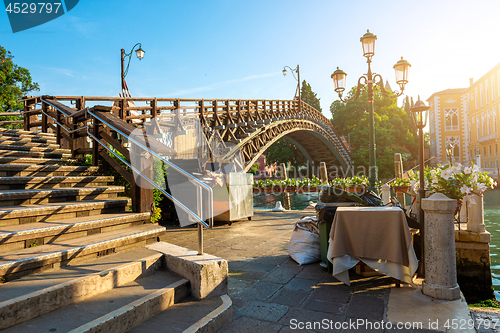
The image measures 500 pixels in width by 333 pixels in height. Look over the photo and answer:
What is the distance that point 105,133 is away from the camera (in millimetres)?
4941

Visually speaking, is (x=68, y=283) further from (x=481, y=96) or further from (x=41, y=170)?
(x=481, y=96)

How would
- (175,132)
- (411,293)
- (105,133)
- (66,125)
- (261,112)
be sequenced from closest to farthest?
1. (411,293)
2. (105,133)
3. (66,125)
4. (175,132)
5. (261,112)

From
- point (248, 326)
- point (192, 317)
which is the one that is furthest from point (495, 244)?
point (192, 317)

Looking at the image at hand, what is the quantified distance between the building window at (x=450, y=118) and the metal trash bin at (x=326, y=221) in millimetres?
54949

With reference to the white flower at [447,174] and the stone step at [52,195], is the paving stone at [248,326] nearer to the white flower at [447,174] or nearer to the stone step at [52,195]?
the stone step at [52,195]

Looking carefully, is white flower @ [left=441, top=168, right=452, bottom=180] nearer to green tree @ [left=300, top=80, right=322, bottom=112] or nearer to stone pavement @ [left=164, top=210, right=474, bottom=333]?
stone pavement @ [left=164, top=210, right=474, bottom=333]

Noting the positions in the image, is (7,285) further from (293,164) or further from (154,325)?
(293,164)

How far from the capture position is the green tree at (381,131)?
37750mm

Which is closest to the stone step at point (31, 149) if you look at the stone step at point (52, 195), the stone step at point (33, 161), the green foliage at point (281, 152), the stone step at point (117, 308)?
the stone step at point (33, 161)

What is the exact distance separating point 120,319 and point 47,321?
471 millimetres

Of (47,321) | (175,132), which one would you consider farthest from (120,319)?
(175,132)

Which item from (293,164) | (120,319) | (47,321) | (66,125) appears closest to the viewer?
(47,321)

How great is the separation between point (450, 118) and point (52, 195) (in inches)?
2292

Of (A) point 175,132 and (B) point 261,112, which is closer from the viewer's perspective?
(A) point 175,132
